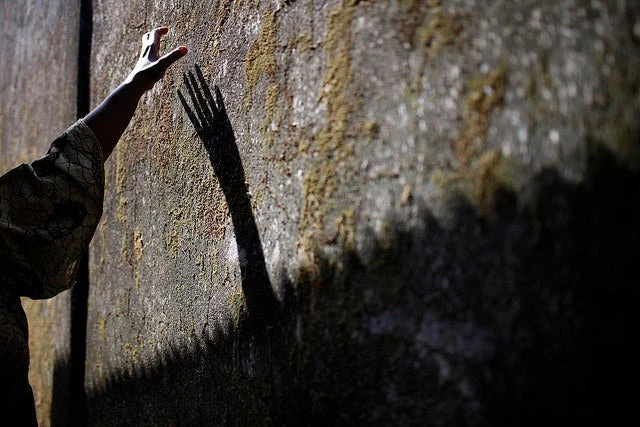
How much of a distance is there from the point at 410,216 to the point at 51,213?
98cm

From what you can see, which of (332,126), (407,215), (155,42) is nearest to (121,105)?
(155,42)

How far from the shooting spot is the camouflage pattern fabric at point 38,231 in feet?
4.58

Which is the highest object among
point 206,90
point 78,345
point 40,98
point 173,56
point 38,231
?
point 173,56

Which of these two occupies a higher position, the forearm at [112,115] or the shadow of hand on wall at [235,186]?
the forearm at [112,115]

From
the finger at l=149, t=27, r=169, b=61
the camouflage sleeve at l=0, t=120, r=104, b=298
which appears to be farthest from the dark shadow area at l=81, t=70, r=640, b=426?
the finger at l=149, t=27, r=169, b=61

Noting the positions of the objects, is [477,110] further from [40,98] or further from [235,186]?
[40,98]

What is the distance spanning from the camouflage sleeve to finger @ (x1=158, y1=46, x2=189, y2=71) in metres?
0.28

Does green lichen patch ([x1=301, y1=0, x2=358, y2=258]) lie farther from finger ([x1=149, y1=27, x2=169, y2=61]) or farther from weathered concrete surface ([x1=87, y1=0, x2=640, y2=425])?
finger ([x1=149, y1=27, x2=169, y2=61])

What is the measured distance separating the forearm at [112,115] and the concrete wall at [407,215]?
173mm

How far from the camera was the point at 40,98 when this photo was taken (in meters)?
3.60

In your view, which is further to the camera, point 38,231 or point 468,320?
point 38,231

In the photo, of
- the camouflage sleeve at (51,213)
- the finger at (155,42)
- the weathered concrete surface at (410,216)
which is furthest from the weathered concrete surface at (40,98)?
the weathered concrete surface at (410,216)

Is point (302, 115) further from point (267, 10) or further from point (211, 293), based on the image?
point (211, 293)

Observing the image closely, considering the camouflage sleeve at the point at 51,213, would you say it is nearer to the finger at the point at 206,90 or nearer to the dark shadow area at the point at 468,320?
the finger at the point at 206,90
